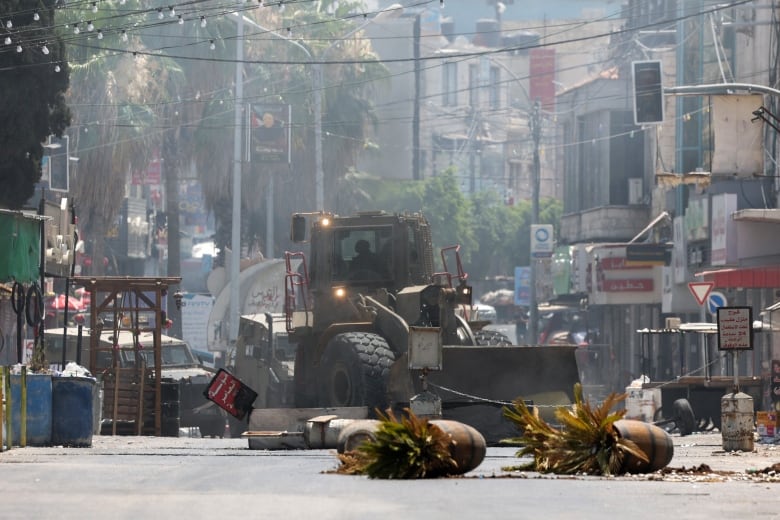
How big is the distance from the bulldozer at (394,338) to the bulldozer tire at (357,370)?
0.04 ft

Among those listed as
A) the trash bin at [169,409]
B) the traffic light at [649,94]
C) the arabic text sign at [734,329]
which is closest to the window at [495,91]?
the traffic light at [649,94]

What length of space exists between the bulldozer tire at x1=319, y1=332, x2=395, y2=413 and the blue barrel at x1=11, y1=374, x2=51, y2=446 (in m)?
3.83

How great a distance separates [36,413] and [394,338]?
16.4 ft

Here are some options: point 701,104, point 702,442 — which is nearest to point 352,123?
point 701,104

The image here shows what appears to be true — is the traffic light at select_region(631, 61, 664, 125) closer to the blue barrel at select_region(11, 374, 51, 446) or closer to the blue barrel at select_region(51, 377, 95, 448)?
the blue barrel at select_region(51, 377, 95, 448)

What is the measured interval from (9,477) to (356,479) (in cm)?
322

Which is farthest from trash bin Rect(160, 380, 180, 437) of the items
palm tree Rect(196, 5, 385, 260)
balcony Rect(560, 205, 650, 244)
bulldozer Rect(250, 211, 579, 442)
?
balcony Rect(560, 205, 650, 244)

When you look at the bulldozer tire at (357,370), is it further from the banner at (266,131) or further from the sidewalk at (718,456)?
the banner at (266,131)

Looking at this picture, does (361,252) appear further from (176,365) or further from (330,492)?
(330,492)

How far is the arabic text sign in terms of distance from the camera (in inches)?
961

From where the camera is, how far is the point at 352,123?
7031 centimetres

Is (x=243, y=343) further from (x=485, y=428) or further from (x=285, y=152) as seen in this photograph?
(x=285, y=152)

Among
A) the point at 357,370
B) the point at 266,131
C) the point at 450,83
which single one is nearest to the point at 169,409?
the point at 357,370

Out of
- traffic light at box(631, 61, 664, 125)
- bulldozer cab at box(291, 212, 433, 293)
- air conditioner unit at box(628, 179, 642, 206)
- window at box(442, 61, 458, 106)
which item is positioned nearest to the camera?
bulldozer cab at box(291, 212, 433, 293)
